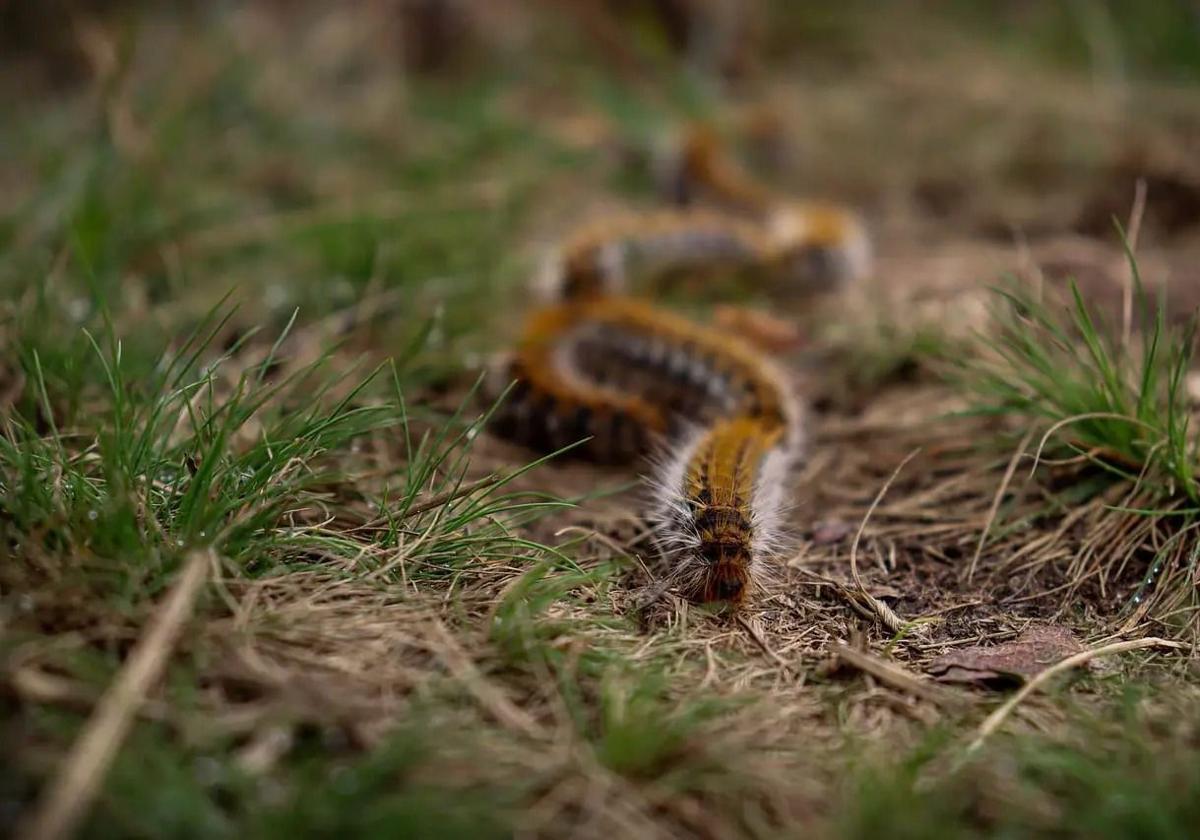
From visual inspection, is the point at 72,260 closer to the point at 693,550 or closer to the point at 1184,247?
the point at 693,550

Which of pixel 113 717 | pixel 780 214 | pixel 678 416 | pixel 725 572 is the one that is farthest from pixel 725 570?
pixel 780 214

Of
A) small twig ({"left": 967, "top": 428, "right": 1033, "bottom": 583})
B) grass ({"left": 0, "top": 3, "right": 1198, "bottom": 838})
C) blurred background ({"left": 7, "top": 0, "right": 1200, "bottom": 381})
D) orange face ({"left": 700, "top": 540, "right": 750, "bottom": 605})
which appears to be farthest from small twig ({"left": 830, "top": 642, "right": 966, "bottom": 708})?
blurred background ({"left": 7, "top": 0, "right": 1200, "bottom": 381})

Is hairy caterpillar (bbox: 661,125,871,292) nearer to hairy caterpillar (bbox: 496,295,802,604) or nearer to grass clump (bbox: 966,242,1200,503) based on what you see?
hairy caterpillar (bbox: 496,295,802,604)

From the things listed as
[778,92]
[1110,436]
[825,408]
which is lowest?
[825,408]

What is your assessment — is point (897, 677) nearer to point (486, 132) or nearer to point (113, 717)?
point (113, 717)

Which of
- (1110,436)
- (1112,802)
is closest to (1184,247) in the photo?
(1110,436)

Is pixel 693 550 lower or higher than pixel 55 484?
lower

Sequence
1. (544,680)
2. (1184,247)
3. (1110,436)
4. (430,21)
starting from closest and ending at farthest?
(544,680)
(1110,436)
(1184,247)
(430,21)
